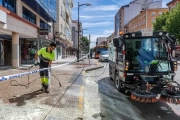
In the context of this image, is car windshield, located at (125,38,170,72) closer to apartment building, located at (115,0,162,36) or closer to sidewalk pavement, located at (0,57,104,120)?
sidewalk pavement, located at (0,57,104,120)

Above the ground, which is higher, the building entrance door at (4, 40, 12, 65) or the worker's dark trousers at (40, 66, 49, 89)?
the building entrance door at (4, 40, 12, 65)

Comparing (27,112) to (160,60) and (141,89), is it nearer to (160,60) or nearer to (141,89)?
(141,89)

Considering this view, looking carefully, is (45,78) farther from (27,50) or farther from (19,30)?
(27,50)

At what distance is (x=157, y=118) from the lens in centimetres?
523

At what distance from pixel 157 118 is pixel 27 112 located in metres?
3.23

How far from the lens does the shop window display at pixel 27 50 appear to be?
2111cm

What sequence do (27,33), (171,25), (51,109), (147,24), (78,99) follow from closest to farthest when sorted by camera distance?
(51,109)
(78,99)
(27,33)
(171,25)
(147,24)

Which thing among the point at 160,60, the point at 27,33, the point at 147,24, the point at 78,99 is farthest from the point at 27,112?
the point at 147,24

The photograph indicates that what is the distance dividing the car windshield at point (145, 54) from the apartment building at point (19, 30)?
8281 millimetres

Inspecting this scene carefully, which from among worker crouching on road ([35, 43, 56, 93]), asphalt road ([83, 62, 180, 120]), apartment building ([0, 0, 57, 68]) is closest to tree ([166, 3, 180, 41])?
apartment building ([0, 0, 57, 68])

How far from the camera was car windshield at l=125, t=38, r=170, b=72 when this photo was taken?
6.84m

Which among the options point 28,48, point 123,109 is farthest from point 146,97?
point 28,48

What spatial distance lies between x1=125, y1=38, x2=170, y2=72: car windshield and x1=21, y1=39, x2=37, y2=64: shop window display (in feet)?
52.9

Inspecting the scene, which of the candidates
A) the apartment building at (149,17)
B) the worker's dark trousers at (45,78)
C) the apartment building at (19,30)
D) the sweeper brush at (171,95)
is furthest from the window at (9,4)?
the apartment building at (149,17)
